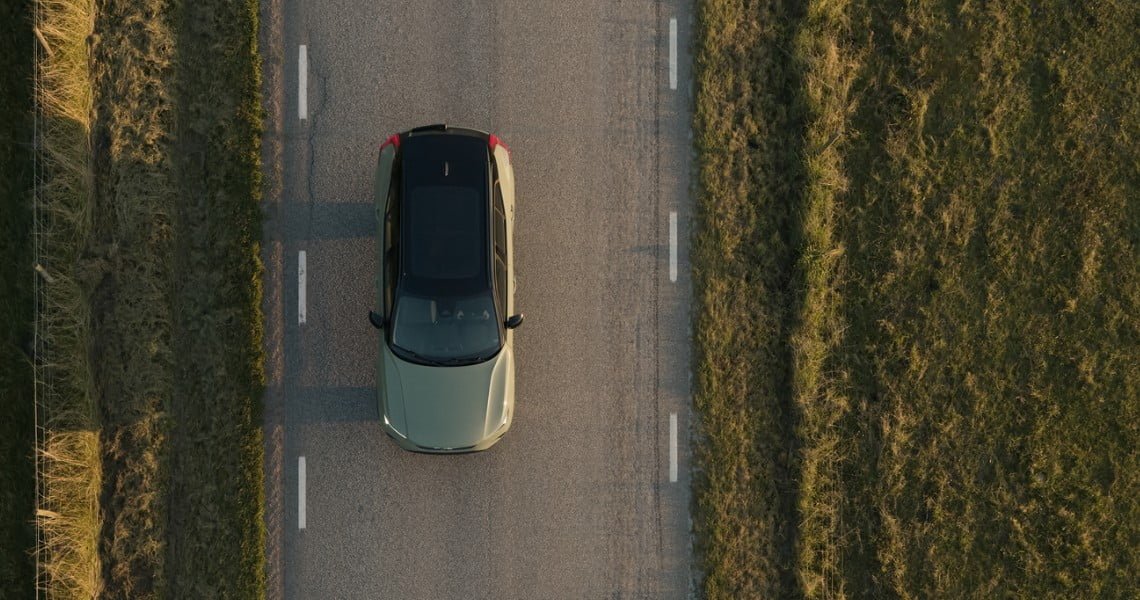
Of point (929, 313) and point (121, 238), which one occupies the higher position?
point (121, 238)

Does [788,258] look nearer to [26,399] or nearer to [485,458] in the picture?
[485,458]

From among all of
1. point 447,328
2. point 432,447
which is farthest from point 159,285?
point 432,447

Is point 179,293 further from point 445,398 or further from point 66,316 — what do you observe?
point 445,398

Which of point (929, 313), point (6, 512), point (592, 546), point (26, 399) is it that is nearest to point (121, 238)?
point (26, 399)

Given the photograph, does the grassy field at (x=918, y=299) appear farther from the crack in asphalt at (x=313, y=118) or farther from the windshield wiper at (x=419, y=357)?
the crack in asphalt at (x=313, y=118)

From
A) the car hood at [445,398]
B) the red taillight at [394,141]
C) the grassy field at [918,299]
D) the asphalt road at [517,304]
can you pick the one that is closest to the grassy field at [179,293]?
the asphalt road at [517,304]

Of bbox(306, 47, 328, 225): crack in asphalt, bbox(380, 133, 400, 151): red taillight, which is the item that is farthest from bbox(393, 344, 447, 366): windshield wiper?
bbox(380, 133, 400, 151): red taillight

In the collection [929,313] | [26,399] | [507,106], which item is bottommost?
[26,399]
